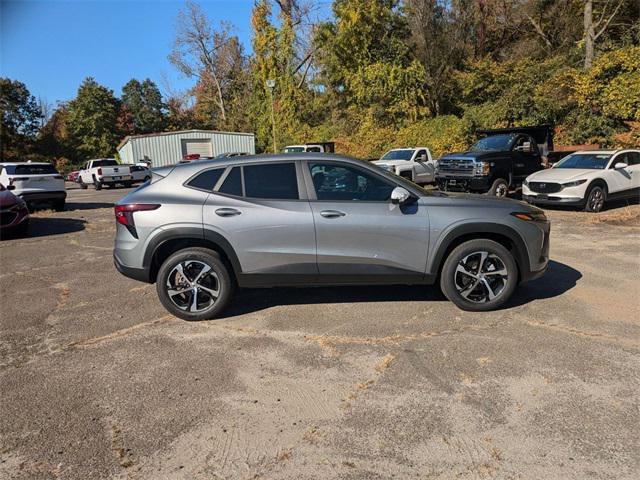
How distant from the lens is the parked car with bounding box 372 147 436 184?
58.0 ft

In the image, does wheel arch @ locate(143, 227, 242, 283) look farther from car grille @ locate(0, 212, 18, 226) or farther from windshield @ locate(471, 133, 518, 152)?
windshield @ locate(471, 133, 518, 152)

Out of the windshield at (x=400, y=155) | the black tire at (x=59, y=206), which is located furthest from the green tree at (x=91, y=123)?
the windshield at (x=400, y=155)

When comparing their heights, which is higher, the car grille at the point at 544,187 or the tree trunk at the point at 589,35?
the tree trunk at the point at 589,35

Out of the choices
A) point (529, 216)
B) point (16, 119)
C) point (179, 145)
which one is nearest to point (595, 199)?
point (529, 216)

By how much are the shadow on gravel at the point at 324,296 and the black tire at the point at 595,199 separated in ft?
25.0

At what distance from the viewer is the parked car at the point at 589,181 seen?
11141 millimetres

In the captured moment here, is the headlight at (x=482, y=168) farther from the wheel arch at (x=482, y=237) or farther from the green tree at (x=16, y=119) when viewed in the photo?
the green tree at (x=16, y=119)

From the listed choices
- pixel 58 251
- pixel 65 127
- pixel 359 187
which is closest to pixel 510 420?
pixel 359 187

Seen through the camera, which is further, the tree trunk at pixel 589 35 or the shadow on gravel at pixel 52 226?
the tree trunk at pixel 589 35

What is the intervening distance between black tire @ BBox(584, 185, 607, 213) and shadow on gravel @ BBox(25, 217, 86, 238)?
12163mm

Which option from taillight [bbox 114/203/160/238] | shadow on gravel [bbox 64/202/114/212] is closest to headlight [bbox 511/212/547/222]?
taillight [bbox 114/203/160/238]

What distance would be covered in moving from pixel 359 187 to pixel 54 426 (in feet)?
10.5

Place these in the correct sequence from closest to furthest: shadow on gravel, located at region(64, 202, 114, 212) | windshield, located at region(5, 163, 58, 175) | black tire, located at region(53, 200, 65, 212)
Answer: windshield, located at region(5, 163, 58, 175) < black tire, located at region(53, 200, 65, 212) < shadow on gravel, located at region(64, 202, 114, 212)

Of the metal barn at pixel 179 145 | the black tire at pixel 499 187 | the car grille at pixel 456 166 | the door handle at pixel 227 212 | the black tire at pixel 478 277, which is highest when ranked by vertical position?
the metal barn at pixel 179 145
